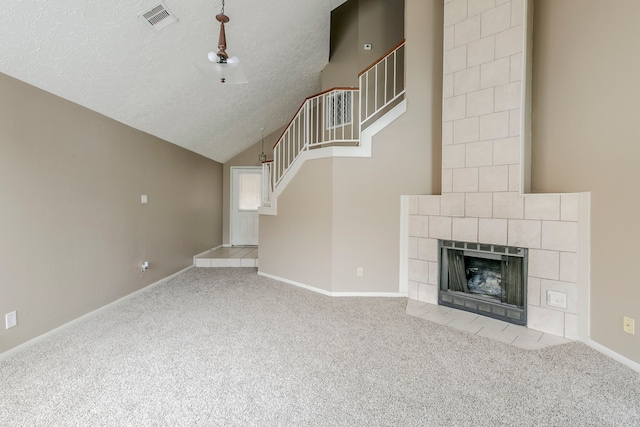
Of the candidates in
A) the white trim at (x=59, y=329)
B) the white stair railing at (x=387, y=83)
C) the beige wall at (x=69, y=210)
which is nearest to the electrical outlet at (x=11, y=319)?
the beige wall at (x=69, y=210)

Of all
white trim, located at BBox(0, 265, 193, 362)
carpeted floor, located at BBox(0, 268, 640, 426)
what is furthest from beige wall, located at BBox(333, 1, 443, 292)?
white trim, located at BBox(0, 265, 193, 362)

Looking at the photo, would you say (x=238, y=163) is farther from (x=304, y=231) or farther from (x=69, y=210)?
(x=69, y=210)

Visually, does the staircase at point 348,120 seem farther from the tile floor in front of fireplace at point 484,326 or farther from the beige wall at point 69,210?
the tile floor in front of fireplace at point 484,326

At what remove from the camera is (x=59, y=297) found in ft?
9.14

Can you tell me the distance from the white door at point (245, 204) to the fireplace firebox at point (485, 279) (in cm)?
485

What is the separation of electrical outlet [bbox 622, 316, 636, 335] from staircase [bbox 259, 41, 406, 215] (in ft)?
9.05

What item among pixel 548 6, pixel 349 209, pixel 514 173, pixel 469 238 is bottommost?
pixel 469 238

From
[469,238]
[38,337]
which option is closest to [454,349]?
[469,238]

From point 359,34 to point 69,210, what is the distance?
502 cm

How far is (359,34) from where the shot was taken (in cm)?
525

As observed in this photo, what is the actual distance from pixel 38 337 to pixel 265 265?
279cm

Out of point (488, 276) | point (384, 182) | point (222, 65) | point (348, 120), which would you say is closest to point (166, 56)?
point (222, 65)

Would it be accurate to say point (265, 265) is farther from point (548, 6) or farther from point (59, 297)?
point (548, 6)

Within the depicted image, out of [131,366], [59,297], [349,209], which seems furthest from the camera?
[349,209]
